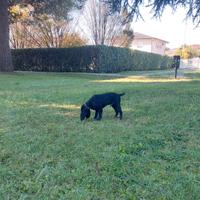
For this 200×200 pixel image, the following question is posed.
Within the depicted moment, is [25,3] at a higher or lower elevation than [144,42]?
higher

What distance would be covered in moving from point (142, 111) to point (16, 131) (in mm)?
2898

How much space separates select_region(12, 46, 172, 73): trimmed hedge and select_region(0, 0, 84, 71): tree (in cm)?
386

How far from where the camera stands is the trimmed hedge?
2511 cm

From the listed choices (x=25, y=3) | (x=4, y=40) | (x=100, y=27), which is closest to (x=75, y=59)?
(x=25, y=3)

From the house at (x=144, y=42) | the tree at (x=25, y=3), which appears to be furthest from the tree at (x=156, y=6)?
the house at (x=144, y=42)

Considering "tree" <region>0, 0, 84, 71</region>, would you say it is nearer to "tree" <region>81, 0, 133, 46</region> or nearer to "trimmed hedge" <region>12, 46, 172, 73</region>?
"trimmed hedge" <region>12, 46, 172, 73</region>

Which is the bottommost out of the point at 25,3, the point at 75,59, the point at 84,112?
the point at 84,112

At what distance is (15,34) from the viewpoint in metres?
34.3

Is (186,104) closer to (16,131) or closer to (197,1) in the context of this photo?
(197,1)

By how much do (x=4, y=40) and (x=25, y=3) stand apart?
9.70ft

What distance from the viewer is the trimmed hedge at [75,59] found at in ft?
82.4

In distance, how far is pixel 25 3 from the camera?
22.2m

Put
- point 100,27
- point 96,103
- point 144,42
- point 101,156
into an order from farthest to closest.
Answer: point 144,42 < point 100,27 < point 96,103 < point 101,156

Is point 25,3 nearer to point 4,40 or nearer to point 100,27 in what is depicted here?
point 4,40
